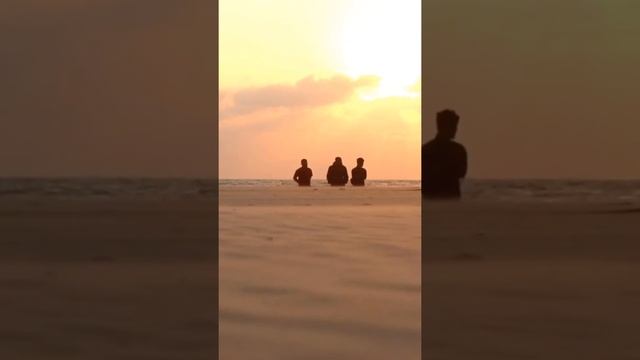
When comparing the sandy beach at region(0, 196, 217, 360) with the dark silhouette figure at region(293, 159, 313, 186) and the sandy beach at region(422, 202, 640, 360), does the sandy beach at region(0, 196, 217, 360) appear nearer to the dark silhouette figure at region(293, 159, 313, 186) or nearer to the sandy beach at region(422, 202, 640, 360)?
the sandy beach at region(422, 202, 640, 360)

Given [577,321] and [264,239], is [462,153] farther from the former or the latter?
[577,321]

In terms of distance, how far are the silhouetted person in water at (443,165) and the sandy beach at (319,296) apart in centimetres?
685

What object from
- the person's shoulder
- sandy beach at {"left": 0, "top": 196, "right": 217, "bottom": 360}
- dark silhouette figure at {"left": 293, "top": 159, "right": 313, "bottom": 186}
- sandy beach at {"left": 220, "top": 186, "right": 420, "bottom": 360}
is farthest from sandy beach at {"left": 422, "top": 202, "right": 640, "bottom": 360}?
dark silhouette figure at {"left": 293, "top": 159, "right": 313, "bottom": 186}

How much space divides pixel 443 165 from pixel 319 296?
10750 mm

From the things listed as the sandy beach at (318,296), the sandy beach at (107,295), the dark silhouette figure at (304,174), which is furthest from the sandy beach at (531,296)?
the dark silhouette figure at (304,174)

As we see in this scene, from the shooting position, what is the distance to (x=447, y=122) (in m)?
15.3

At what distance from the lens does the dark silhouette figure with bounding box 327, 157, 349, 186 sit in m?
34.4

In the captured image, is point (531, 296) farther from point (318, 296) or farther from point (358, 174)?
point (358, 174)

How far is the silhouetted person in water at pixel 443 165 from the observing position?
14430mm

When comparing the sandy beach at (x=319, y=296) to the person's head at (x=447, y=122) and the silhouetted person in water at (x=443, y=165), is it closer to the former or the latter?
the silhouetted person in water at (x=443, y=165)

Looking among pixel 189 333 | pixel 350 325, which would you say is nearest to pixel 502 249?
pixel 350 325

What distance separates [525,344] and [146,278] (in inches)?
105

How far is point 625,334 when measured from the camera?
314cm

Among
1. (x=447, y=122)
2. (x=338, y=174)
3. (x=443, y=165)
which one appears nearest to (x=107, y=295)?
(x=443, y=165)
